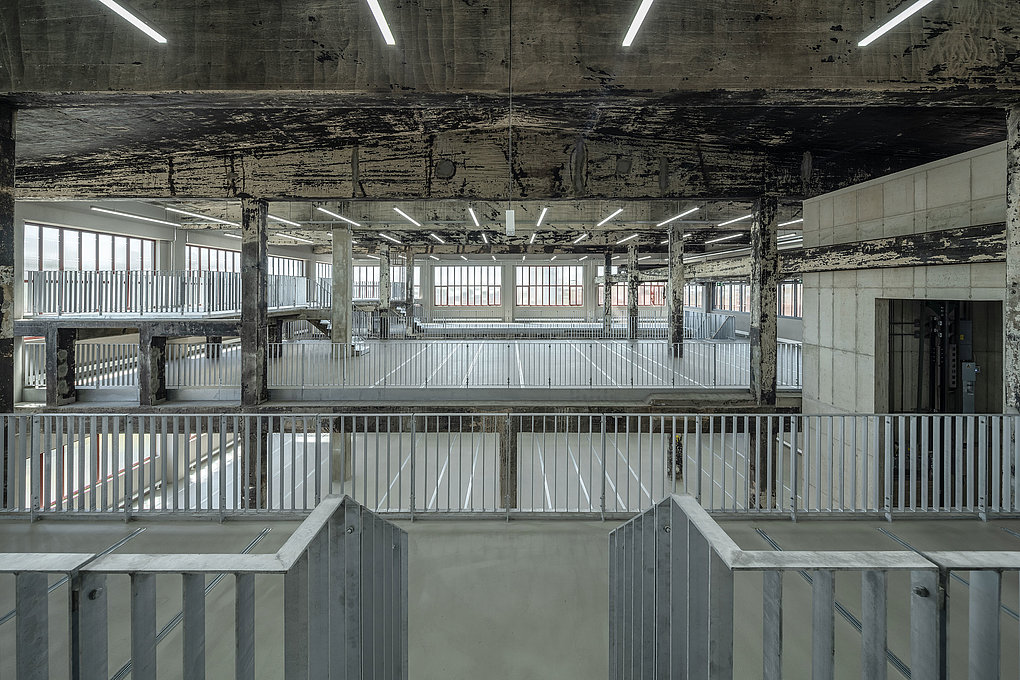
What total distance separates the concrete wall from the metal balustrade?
2.78 ft

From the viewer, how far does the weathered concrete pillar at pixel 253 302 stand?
11852 millimetres

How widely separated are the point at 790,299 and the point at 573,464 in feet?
112

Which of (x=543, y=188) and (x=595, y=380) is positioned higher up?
(x=543, y=188)

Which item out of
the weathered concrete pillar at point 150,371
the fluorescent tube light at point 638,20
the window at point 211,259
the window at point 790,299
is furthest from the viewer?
the window at point 790,299

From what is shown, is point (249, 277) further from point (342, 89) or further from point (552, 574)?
point (552, 574)

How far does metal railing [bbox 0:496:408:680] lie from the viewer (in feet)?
6.00

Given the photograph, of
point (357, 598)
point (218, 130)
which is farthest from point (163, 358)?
point (357, 598)

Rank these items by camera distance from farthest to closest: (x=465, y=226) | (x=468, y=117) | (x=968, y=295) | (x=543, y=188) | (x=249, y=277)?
1. (x=465, y=226)
2. (x=249, y=277)
3. (x=543, y=188)
4. (x=468, y=117)
5. (x=968, y=295)

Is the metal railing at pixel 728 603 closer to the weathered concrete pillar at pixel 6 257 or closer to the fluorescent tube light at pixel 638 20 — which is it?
the fluorescent tube light at pixel 638 20

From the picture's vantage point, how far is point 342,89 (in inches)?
260

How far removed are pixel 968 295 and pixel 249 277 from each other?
40.5 feet

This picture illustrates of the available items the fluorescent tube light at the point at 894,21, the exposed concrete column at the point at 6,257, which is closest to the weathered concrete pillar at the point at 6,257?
the exposed concrete column at the point at 6,257

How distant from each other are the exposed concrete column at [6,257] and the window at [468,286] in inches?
1484

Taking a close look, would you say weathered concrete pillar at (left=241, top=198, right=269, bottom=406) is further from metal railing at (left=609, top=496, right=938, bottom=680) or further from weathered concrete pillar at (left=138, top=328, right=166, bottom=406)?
metal railing at (left=609, top=496, right=938, bottom=680)
